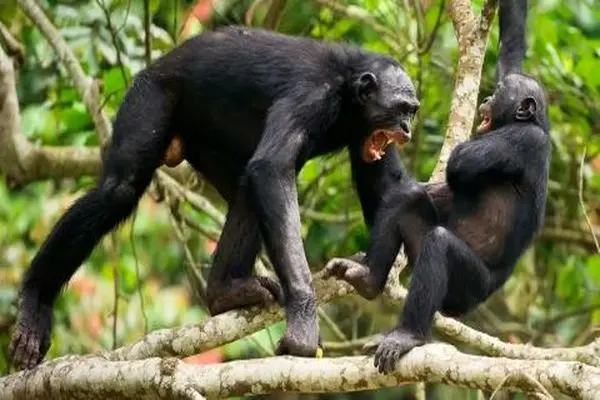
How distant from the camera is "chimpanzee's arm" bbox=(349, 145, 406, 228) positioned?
6.65 m

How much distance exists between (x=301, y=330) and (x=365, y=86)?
1383 millimetres

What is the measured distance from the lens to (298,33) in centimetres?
880

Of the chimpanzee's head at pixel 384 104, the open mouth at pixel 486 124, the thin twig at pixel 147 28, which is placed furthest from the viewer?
the thin twig at pixel 147 28

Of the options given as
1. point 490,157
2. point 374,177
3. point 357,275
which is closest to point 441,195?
point 374,177

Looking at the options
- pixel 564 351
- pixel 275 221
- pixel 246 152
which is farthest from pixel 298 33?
pixel 564 351

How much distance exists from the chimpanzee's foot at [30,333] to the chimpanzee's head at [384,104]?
1.68m

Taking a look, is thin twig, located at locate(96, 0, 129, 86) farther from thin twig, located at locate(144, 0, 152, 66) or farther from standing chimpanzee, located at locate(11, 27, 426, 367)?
standing chimpanzee, located at locate(11, 27, 426, 367)

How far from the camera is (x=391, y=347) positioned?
499 centimetres

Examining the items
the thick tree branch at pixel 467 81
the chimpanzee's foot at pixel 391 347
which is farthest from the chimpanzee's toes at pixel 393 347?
the thick tree branch at pixel 467 81

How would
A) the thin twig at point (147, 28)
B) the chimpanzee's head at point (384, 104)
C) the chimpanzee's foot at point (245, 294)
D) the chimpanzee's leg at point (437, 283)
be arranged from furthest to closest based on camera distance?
1. the thin twig at point (147, 28)
2. the chimpanzee's head at point (384, 104)
3. the chimpanzee's foot at point (245, 294)
4. the chimpanzee's leg at point (437, 283)

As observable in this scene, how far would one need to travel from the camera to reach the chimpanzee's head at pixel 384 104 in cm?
648

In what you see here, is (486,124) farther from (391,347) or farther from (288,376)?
(288,376)

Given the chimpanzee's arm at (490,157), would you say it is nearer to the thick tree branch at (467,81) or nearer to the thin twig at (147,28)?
the thick tree branch at (467,81)

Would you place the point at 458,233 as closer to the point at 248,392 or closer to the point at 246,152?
the point at 246,152
